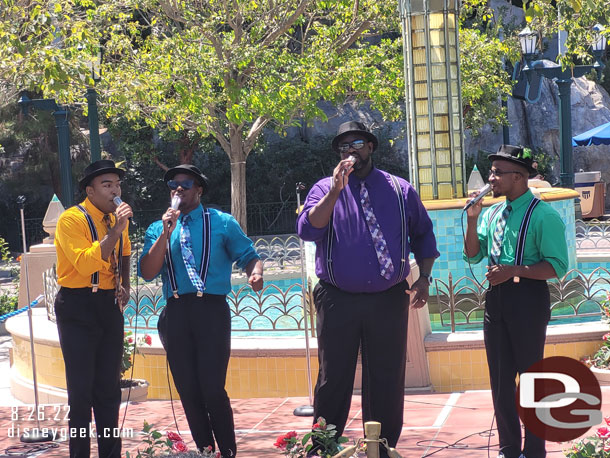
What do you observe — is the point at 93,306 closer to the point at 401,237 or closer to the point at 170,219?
the point at 170,219

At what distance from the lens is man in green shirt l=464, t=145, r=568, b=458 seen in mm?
5027

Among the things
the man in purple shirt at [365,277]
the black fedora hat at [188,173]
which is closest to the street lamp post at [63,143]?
the black fedora hat at [188,173]

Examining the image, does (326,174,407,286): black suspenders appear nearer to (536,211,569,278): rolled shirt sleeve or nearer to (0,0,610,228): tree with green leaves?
(536,211,569,278): rolled shirt sleeve

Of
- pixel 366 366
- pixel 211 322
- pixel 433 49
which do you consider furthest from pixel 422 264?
pixel 433 49

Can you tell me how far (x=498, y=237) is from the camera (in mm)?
5188

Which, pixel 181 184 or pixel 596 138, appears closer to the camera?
pixel 181 184

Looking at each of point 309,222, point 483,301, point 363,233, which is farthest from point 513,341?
point 483,301

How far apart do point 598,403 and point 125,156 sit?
27109 mm

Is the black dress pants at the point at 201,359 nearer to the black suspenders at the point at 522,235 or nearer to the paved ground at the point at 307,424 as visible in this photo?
the paved ground at the point at 307,424

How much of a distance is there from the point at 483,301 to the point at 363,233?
3865 millimetres

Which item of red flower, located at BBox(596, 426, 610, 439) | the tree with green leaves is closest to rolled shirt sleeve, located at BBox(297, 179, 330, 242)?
red flower, located at BBox(596, 426, 610, 439)

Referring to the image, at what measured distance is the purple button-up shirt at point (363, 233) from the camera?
5.04 metres

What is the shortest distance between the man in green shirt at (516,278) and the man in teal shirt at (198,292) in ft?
4.43

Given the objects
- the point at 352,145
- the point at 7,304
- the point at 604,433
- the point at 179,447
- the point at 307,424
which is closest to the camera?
the point at 604,433
